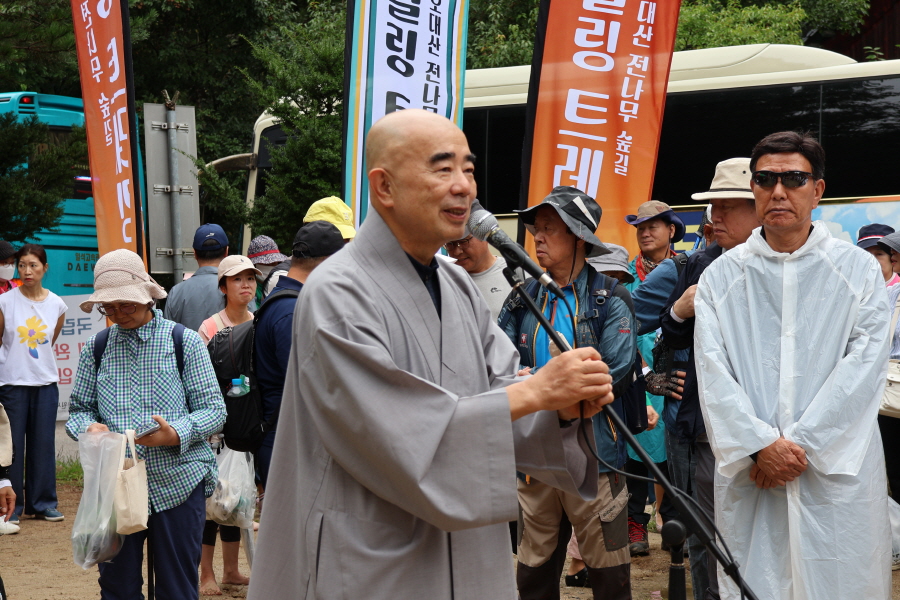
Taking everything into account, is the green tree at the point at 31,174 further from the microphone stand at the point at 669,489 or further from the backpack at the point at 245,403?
the microphone stand at the point at 669,489

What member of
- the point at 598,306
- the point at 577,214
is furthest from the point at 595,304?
the point at 577,214

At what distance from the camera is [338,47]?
12148mm

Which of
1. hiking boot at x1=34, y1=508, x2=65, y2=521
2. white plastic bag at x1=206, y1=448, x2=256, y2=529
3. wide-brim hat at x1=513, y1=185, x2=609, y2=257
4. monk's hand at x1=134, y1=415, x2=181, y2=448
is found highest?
wide-brim hat at x1=513, y1=185, x2=609, y2=257

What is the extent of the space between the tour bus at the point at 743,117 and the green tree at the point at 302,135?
1703mm

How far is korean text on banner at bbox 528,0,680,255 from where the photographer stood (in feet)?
20.4

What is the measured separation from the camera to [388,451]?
6.78 feet

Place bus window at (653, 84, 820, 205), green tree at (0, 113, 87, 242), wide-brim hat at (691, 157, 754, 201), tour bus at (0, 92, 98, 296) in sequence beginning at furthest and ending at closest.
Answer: tour bus at (0, 92, 98, 296)
bus window at (653, 84, 820, 205)
green tree at (0, 113, 87, 242)
wide-brim hat at (691, 157, 754, 201)

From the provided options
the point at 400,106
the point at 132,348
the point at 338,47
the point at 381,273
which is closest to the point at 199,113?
the point at 338,47

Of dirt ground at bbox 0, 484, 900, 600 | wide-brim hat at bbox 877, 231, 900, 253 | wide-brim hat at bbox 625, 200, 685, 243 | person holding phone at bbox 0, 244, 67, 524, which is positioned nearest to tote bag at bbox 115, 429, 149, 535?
dirt ground at bbox 0, 484, 900, 600

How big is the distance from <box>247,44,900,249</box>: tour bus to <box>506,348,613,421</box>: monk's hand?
8223mm

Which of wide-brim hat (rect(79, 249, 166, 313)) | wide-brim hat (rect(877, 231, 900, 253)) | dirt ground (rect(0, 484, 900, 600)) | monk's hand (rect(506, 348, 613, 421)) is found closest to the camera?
monk's hand (rect(506, 348, 613, 421))

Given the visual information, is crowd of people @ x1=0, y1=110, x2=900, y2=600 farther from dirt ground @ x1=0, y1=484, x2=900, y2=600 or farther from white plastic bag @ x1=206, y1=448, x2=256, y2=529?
white plastic bag @ x1=206, y1=448, x2=256, y2=529

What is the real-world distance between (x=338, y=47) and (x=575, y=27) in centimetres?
650

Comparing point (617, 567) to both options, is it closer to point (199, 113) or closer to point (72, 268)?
point (72, 268)
